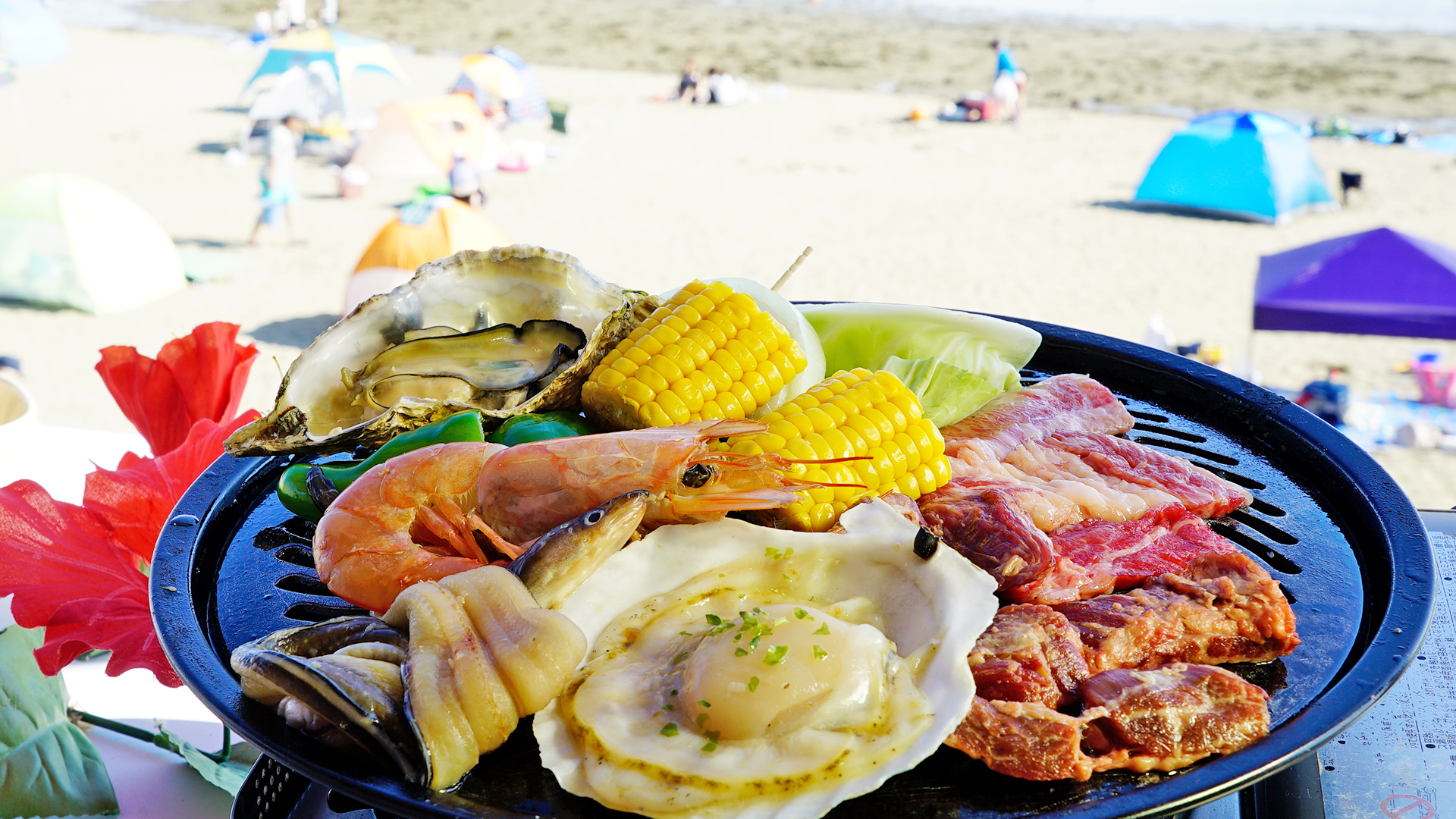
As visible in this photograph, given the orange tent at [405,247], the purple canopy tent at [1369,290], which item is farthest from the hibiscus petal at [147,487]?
the purple canopy tent at [1369,290]

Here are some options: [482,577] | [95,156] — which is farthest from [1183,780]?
[95,156]

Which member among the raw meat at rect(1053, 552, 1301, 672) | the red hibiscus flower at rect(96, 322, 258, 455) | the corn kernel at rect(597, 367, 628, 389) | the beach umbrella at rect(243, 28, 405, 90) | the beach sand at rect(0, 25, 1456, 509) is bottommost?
the beach sand at rect(0, 25, 1456, 509)

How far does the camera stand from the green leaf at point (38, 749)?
1971mm

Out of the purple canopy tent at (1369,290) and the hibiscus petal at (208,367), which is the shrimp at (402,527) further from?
the purple canopy tent at (1369,290)

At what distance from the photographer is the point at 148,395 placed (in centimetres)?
215

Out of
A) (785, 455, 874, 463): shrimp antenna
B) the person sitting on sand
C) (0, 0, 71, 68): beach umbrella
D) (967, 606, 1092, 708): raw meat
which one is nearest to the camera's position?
(967, 606, 1092, 708): raw meat

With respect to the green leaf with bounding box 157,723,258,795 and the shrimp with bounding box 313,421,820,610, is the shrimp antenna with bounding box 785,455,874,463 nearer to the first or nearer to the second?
the shrimp with bounding box 313,421,820,610

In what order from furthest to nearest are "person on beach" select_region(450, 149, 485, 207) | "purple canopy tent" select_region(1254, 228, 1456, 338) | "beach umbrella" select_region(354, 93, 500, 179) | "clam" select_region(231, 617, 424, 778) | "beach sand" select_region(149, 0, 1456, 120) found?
"beach sand" select_region(149, 0, 1456, 120) < "beach umbrella" select_region(354, 93, 500, 179) < "person on beach" select_region(450, 149, 485, 207) < "purple canopy tent" select_region(1254, 228, 1456, 338) < "clam" select_region(231, 617, 424, 778)

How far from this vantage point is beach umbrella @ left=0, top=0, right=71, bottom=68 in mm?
12812

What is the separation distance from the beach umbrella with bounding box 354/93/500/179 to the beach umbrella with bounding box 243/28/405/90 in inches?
99.5

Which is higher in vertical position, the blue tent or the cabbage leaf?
the cabbage leaf

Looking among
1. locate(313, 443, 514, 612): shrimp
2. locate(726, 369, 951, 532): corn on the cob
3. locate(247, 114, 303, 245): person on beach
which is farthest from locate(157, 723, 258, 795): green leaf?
locate(247, 114, 303, 245): person on beach

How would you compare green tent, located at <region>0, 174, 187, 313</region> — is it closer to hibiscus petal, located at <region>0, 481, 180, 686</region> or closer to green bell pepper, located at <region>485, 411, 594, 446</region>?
green bell pepper, located at <region>485, 411, 594, 446</region>

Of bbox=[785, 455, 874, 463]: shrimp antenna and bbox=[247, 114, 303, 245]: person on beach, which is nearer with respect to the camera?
bbox=[785, 455, 874, 463]: shrimp antenna
